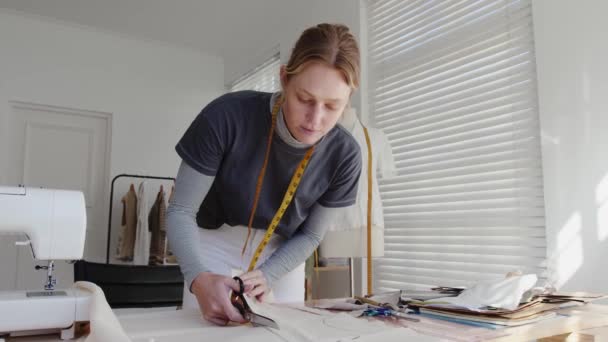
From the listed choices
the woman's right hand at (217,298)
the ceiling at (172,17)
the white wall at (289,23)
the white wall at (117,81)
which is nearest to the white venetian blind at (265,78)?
the white wall at (289,23)

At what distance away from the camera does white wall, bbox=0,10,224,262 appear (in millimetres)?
4906

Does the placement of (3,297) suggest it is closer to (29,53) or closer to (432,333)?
(432,333)

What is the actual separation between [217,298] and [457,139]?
7.07 feet

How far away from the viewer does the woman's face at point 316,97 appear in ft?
3.73

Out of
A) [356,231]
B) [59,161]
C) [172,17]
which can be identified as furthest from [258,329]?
[59,161]

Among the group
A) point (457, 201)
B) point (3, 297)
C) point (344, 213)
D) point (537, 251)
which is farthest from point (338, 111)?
point (457, 201)

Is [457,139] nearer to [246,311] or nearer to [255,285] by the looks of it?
[255,285]

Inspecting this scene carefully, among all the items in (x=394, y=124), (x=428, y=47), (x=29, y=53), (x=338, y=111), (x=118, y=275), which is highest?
(x=29, y=53)

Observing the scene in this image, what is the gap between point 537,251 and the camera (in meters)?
2.35

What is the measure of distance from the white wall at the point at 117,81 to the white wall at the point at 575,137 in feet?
14.1

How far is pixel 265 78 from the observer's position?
5.29 m

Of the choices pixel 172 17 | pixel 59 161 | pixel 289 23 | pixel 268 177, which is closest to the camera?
pixel 268 177

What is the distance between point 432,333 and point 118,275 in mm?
1433

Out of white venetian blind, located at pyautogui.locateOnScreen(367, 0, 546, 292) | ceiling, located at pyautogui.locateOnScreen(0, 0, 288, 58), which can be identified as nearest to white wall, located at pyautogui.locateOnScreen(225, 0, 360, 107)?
ceiling, located at pyautogui.locateOnScreen(0, 0, 288, 58)
